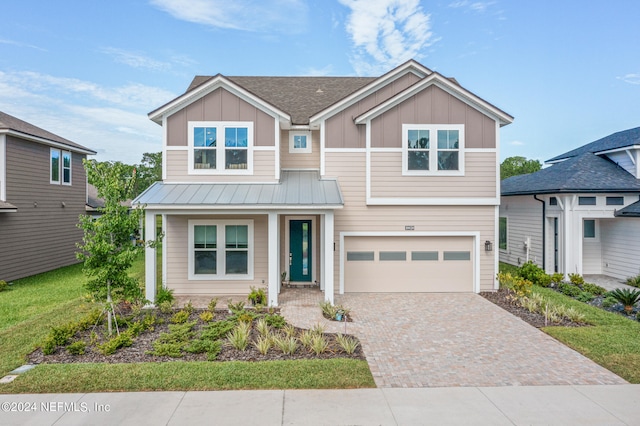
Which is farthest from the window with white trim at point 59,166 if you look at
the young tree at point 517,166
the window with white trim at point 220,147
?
the young tree at point 517,166

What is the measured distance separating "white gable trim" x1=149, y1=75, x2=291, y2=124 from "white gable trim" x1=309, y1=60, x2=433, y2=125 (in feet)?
3.93

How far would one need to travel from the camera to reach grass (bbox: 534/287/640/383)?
6.00 m

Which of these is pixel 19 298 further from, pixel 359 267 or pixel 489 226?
pixel 489 226

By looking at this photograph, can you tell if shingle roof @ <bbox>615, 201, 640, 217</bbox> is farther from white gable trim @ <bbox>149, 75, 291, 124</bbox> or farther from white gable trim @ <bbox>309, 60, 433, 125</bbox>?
white gable trim @ <bbox>149, 75, 291, 124</bbox>

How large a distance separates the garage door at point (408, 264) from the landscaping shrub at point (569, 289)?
3030 millimetres

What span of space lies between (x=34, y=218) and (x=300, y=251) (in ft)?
37.9

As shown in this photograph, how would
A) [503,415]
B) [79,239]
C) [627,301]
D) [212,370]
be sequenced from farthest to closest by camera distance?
1. [79,239]
2. [627,301]
3. [212,370]
4. [503,415]

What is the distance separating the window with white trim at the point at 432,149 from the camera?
36.4 feet

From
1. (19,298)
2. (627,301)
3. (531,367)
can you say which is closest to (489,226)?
(627,301)

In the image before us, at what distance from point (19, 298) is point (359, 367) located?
11286mm

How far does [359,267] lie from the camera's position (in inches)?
449

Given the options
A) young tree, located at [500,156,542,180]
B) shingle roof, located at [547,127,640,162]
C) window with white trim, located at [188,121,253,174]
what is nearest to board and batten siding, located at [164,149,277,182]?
window with white trim, located at [188,121,253,174]

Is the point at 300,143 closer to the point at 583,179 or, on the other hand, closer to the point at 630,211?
the point at 583,179

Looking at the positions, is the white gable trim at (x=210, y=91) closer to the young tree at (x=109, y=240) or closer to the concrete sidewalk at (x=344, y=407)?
the young tree at (x=109, y=240)
